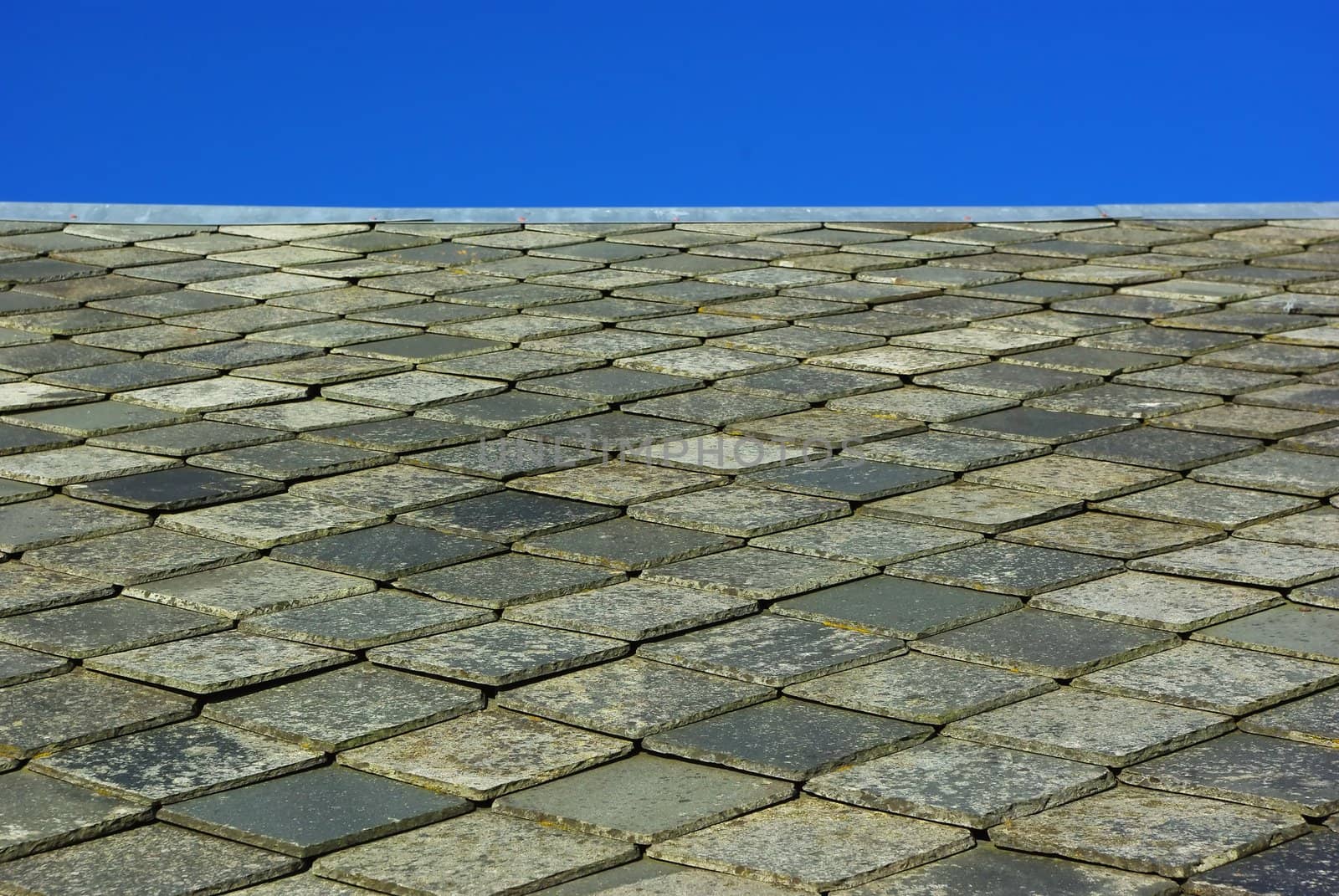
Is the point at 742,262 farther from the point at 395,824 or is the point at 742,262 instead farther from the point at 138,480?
the point at 395,824

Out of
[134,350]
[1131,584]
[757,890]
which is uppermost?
[134,350]

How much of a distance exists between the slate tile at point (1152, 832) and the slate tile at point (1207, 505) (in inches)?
39.2

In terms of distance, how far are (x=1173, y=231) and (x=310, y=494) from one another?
3.19 metres

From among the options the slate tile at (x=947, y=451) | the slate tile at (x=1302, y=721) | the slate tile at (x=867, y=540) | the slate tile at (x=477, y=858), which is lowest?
the slate tile at (x=477, y=858)

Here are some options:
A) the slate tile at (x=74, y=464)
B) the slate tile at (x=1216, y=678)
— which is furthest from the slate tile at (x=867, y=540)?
the slate tile at (x=74, y=464)

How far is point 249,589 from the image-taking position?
2617 millimetres

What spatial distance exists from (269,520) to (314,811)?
990 millimetres

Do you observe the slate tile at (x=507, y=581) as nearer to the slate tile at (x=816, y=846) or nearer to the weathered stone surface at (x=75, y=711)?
the weathered stone surface at (x=75, y=711)

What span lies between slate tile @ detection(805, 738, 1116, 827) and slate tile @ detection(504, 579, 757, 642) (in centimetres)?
47

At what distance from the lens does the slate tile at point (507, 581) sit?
2609 mm

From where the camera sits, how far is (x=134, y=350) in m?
3.93

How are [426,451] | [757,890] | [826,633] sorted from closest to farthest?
[757,890]
[826,633]
[426,451]

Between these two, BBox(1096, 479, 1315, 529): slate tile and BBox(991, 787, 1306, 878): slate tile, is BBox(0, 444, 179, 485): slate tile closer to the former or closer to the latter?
BBox(1096, 479, 1315, 529): slate tile

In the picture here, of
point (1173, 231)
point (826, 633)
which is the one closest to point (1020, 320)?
point (1173, 231)
